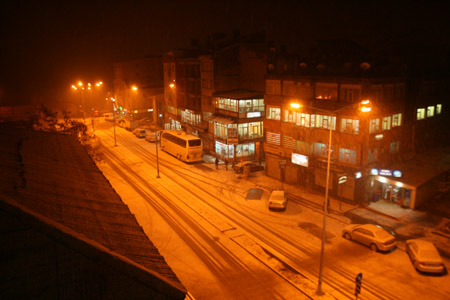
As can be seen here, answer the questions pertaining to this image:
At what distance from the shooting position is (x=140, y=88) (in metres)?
78.2

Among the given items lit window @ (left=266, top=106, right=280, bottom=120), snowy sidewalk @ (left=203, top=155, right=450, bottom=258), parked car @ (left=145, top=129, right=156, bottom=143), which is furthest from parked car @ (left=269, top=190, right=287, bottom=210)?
parked car @ (left=145, top=129, right=156, bottom=143)

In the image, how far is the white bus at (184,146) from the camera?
44.6 meters

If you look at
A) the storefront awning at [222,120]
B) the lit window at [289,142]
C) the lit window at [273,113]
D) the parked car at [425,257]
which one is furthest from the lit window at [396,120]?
the storefront awning at [222,120]

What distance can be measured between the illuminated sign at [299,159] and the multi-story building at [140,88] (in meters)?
42.8

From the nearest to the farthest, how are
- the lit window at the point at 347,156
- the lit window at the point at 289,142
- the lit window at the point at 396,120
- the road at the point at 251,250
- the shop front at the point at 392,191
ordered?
the road at the point at 251,250 → the shop front at the point at 392,191 → the lit window at the point at 347,156 → the lit window at the point at 396,120 → the lit window at the point at 289,142

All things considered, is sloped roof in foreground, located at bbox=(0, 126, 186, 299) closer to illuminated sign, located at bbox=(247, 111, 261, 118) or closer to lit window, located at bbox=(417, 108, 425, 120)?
lit window, located at bbox=(417, 108, 425, 120)

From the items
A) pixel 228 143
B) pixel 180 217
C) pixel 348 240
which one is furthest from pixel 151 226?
pixel 228 143

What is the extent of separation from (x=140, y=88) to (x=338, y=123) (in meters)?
56.7

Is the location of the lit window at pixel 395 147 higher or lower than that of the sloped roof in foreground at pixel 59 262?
lower

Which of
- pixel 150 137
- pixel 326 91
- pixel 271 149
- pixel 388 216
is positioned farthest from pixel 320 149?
pixel 150 137

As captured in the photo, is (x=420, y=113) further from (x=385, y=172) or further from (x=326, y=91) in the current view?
(x=326, y=91)

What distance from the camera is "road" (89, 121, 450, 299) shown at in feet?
58.4

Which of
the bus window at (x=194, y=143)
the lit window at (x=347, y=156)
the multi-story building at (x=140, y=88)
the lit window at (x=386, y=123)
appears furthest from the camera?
the multi-story building at (x=140, y=88)

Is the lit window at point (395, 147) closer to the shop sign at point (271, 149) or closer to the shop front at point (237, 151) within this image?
the shop sign at point (271, 149)
